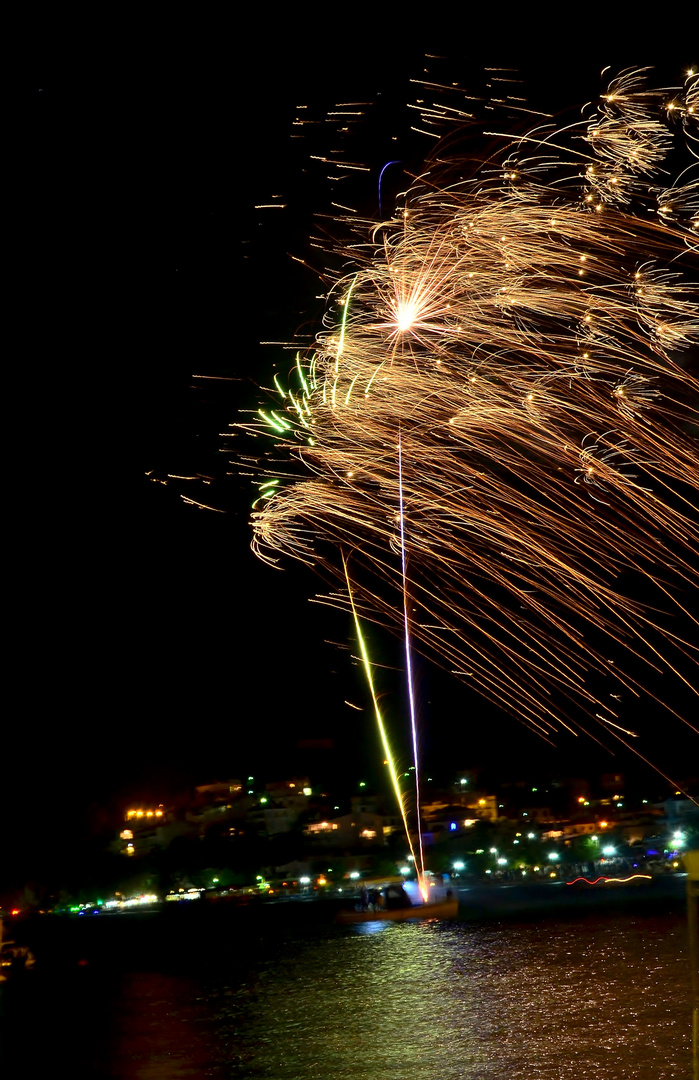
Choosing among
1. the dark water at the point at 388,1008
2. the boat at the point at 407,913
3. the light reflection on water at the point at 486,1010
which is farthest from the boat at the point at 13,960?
the boat at the point at 407,913

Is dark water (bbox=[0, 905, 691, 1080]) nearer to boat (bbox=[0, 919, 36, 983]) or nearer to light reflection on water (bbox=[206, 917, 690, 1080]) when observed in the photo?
light reflection on water (bbox=[206, 917, 690, 1080])

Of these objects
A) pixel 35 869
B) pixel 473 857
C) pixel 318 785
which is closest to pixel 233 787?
pixel 318 785

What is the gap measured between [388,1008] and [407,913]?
24.2 metres

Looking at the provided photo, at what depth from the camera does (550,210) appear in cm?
784

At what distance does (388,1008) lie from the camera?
14922mm

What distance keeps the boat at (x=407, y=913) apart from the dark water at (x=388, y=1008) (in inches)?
103

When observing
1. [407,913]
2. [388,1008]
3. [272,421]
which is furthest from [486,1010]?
[407,913]

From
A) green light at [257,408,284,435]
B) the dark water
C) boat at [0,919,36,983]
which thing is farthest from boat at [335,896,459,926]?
green light at [257,408,284,435]

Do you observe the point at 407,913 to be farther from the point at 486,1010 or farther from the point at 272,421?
the point at 272,421

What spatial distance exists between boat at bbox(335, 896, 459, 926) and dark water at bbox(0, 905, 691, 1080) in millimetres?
2624

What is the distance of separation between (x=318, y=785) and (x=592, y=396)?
63993 millimetres

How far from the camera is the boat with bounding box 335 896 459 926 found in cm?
3619

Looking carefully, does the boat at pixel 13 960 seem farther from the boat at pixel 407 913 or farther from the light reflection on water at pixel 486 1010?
the boat at pixel 407 913

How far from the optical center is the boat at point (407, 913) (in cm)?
3619
